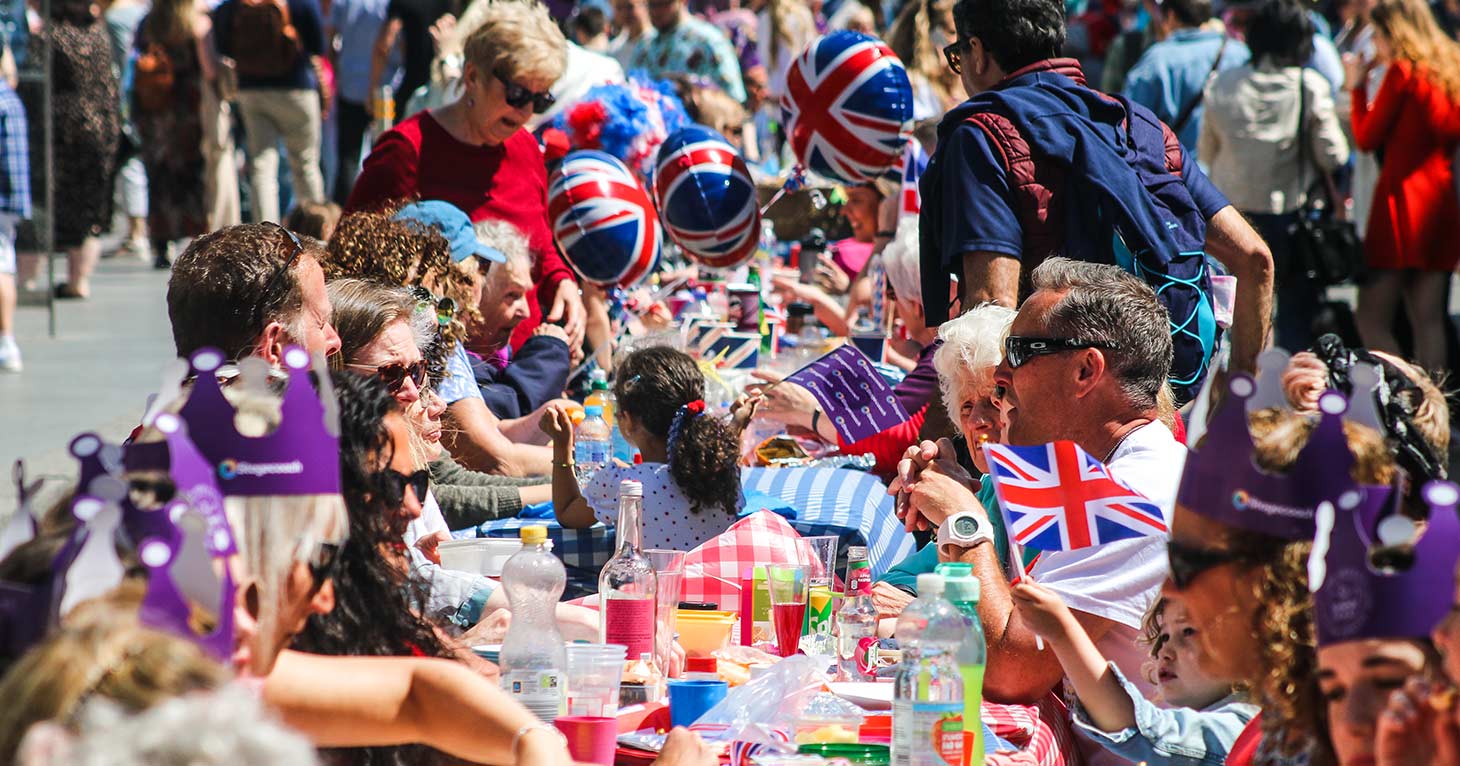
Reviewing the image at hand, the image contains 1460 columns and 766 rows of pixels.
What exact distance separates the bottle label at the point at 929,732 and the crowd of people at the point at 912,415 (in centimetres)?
28

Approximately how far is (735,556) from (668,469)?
0.82 m

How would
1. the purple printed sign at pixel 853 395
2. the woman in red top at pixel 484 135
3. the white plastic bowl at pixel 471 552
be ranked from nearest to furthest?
the white plastic bowl at pixel 471 552 → the purple printed sign at pixel 853 395 → the woman in red top at pixel 484 135

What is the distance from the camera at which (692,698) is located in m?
2.74

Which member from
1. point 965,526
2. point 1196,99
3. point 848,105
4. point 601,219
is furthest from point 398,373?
point 1196,99

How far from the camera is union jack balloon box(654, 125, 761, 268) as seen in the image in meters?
6.43

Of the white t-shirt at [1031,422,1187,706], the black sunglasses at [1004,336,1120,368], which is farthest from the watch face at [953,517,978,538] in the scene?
the black sunglasses at [1004,336,1120,368]

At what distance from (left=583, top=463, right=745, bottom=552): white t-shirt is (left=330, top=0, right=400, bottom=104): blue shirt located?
7.50 m

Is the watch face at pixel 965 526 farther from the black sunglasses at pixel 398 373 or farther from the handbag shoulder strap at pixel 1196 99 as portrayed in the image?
the handbag shoulder strap at pixel 1196 99

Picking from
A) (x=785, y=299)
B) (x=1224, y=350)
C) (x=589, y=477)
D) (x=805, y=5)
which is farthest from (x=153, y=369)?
(x=1224, y=350)

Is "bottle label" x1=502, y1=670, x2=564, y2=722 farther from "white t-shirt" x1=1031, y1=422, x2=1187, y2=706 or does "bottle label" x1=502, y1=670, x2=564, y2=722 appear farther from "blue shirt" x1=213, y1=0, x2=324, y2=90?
"blue shirt" x1=213, y1=0, x2=324, y2=90

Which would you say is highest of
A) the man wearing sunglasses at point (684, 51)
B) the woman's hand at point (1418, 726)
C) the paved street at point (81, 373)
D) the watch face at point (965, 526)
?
the man wearing sunglasses at point (684, 51)

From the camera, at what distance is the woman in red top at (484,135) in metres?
5.57

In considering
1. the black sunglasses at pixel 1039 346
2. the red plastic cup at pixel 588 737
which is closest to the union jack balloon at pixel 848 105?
the black sunglasses at pixel 1039 346

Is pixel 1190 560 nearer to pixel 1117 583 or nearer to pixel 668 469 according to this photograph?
pixel 1117 583
